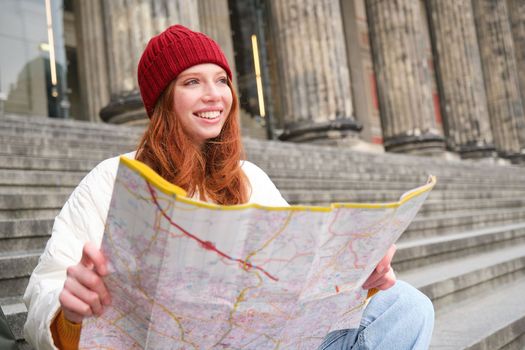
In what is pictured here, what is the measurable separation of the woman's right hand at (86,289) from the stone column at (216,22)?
10415 millimetres

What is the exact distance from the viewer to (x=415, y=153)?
1105 centimetres

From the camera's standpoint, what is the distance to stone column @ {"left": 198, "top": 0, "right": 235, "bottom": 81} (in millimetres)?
10938

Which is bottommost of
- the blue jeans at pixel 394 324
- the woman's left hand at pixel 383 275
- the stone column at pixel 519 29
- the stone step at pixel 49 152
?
the blue jeans at pixel 394 324

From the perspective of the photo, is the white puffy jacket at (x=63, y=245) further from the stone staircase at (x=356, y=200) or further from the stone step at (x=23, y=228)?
the stone step at (x=23, y=228)

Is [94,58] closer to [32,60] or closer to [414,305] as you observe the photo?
[32,60]

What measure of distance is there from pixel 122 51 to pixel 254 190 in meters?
5.09

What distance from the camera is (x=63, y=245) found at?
90 centimetres

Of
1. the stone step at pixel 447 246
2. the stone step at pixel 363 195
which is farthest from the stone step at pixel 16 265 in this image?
the stone step at pixel 363 195

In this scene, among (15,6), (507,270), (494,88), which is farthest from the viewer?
(494,88)

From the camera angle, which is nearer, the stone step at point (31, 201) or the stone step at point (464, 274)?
the stone step at point (31, 201)

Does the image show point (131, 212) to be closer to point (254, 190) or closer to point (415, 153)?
point (254, 190)

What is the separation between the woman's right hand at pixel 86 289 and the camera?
2.36 feet

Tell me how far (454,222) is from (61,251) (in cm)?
440

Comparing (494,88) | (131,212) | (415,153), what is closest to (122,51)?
(131,212)
